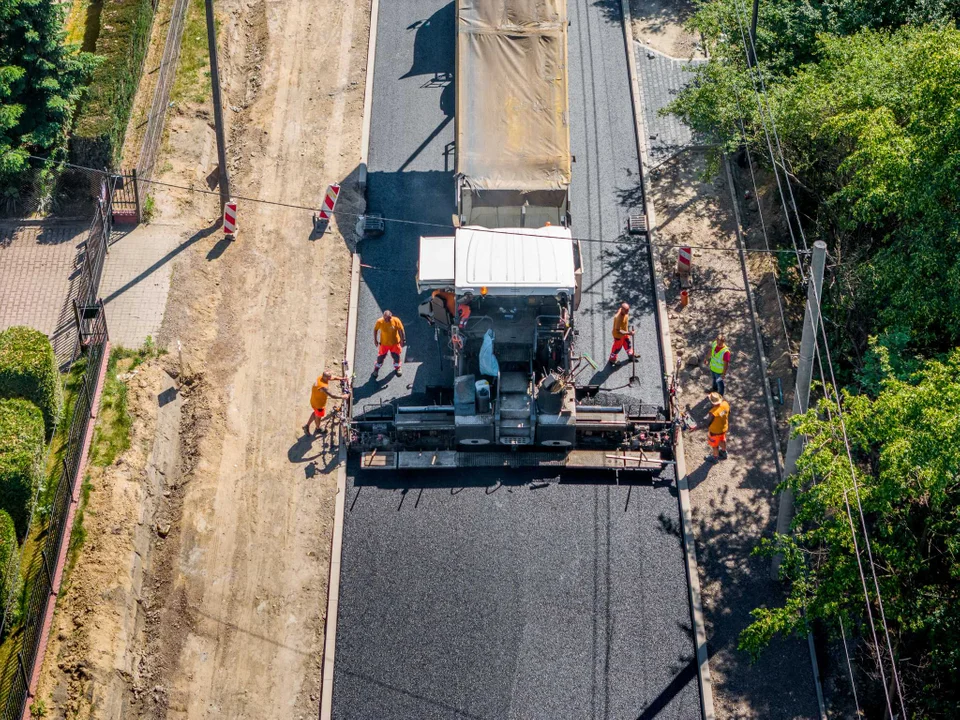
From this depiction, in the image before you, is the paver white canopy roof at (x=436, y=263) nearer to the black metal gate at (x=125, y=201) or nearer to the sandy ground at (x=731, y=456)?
the sandy ground at (x=731, y=456)

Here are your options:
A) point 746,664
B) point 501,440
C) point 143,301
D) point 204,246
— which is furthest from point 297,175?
point 746,664

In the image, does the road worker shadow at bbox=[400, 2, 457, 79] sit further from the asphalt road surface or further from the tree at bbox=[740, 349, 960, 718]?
the tree at bbox=[740, 349, 960, 718]

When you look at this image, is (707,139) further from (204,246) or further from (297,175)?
(204,246)

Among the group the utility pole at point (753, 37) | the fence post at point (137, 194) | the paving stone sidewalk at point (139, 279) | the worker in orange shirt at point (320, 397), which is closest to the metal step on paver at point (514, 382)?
the worker in orange shirt at point (320, 397)

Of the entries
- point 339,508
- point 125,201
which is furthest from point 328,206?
point 339,508

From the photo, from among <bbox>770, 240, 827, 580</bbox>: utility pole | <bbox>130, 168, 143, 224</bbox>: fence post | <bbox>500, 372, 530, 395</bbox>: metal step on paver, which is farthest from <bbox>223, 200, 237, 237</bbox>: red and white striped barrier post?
<bbox>770, 240, 827, 580</bbox>: utility pole

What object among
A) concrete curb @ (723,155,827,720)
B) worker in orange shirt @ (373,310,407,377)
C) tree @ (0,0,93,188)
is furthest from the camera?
tree @ (0,0,93,188)

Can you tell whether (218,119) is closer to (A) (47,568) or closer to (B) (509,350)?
(B) (509,350)

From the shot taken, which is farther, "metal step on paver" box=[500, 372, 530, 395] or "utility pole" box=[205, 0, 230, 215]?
"utility pole" box=[205, 0, 230, 215]
